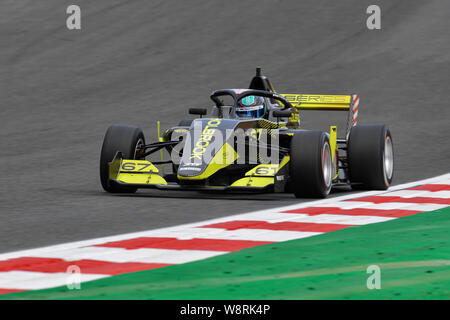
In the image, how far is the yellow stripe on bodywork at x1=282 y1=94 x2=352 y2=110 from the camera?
43.5 feet

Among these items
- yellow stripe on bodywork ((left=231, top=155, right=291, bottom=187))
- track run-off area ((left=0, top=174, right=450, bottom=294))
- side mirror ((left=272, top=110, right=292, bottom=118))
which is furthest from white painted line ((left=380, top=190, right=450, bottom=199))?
side mirror ((left=272, top=110, right=292, bottom=118))

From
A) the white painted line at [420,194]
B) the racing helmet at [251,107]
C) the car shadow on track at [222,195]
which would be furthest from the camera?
the racing helmet at [251,107]

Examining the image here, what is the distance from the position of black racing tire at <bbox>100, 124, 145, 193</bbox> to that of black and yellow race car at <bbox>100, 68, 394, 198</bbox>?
12 mm

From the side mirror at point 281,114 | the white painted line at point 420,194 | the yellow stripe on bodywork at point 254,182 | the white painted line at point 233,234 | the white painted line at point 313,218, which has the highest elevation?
the side mirror at point 281,114

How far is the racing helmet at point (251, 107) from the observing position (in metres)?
12.1

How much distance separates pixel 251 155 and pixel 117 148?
5.48 feet

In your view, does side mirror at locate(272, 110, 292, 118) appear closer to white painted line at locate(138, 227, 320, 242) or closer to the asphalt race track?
the asphalt race track

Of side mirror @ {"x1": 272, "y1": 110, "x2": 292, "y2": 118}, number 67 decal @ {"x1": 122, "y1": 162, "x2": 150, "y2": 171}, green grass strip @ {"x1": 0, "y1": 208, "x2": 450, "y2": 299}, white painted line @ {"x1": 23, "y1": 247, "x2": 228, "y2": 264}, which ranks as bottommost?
green grass strip @ {"x1": 0, "y1": 208, "x2": 450, "y2": 299}

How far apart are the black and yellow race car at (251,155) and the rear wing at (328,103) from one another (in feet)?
2.36

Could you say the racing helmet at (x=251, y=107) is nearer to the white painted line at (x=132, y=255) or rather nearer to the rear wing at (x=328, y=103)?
the rear wing at (x=328, y=103)

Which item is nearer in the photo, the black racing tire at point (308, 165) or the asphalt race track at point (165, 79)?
the asphalt race track at point (165, 79)

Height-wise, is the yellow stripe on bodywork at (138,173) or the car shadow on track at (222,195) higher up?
the yellow stripe on bodywork at (138,173)

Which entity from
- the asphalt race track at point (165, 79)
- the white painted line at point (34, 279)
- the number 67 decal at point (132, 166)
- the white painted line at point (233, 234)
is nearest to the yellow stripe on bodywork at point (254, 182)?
the asphalt race track at point (165, 79)

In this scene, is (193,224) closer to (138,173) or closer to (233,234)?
(233,234)
